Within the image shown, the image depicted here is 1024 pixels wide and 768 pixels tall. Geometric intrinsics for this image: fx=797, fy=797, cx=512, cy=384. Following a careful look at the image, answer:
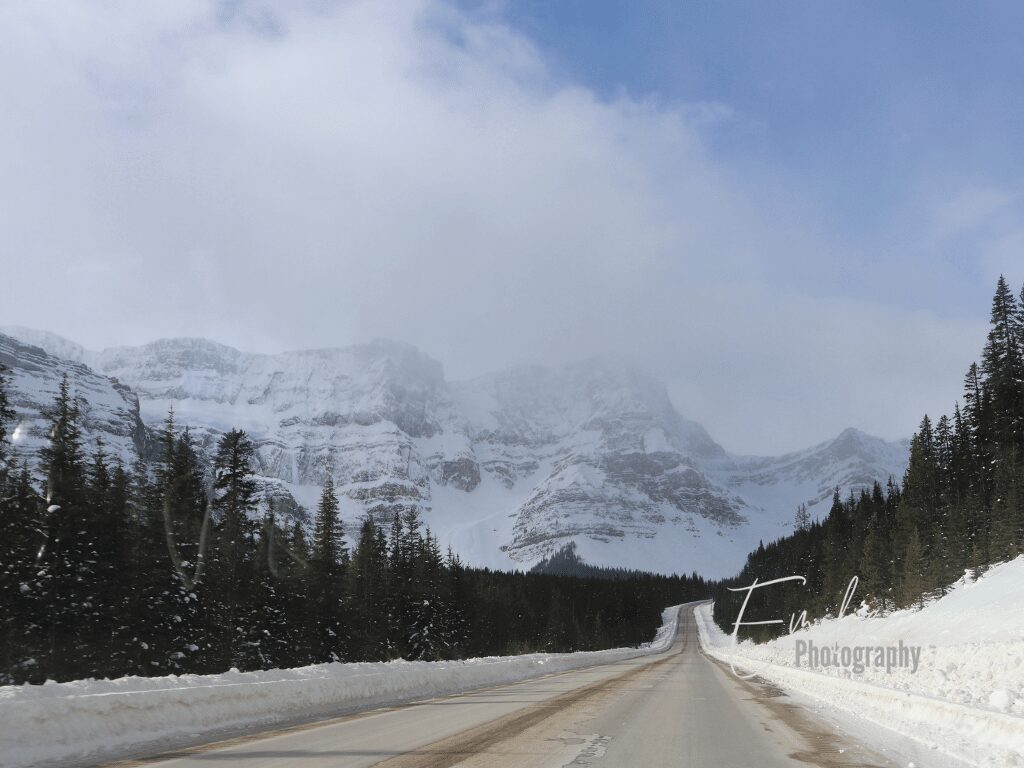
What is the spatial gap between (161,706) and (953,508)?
7916 centimetres

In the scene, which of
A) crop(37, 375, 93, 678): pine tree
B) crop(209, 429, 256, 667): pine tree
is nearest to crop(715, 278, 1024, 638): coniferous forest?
crop(209, 429, 256, 667): pine tree

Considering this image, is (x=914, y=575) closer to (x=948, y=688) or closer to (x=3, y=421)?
(x=948, y=688)

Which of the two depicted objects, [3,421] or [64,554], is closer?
[3,421]

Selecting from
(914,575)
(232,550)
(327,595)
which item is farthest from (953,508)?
(232,550)

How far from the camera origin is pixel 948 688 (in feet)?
55.3

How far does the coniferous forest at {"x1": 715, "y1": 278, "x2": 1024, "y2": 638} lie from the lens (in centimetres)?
6800

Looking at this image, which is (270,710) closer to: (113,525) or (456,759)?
(456,759)

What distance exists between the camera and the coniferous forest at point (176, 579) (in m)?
33.1

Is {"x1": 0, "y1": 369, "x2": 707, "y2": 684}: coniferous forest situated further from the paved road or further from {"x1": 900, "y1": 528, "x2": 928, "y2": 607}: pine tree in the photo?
{"x1": 900, "y1": 528, "x2": 928, "y2": 607}: pine tree

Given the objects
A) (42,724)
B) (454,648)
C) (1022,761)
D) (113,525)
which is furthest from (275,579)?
(1022,761)

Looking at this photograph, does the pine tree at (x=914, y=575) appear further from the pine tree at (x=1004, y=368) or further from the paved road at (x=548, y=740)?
the paved road at (x=548, y=740)

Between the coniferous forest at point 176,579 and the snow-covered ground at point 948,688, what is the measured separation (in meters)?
27.6

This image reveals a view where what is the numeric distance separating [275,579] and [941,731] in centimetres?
4436

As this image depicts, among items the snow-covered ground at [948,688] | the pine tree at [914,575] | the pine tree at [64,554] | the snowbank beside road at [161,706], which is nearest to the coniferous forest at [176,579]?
the pine tree at [64,554]
